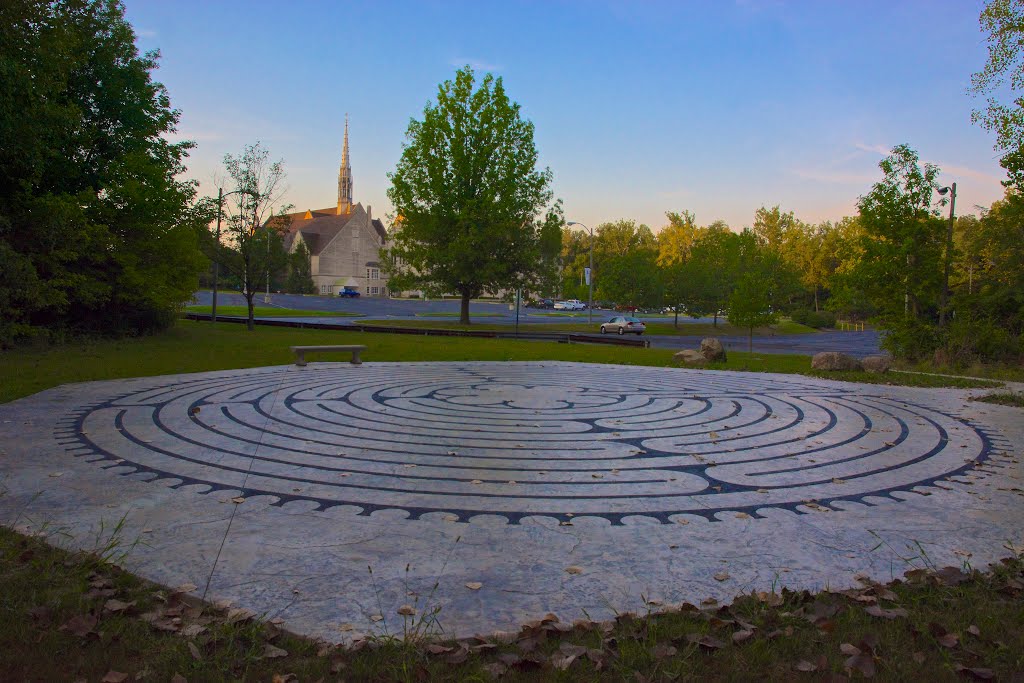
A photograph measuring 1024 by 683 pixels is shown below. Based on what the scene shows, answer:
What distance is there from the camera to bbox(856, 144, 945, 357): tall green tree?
2030cm

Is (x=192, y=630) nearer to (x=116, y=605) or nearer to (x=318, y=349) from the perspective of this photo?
(x=116, y=605)

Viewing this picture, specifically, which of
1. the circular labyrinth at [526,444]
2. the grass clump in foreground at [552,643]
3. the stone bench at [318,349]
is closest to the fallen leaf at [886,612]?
the grass clump in foreground at [552,643]

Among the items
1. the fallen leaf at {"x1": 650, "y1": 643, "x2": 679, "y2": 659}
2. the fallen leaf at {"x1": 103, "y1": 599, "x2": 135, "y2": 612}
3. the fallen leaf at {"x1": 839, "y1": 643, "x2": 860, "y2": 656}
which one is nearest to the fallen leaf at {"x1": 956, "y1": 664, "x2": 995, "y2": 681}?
the fallen leaf at {"x1": 839, "y1": 643, "x2": 860, "y2": 656}

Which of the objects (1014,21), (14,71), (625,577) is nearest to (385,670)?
(625,577)

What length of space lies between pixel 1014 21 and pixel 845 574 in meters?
19.6

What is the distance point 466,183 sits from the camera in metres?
38.2

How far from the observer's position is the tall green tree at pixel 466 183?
37.6 m

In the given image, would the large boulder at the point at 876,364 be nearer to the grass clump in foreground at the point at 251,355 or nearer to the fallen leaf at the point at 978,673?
the grass clump in foreground at the point at 251,355

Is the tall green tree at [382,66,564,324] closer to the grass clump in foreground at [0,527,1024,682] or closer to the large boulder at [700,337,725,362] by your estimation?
the large boulder at [700,337,725,362]

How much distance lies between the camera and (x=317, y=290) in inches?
3398

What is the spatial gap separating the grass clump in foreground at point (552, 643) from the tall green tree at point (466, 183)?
3345cm

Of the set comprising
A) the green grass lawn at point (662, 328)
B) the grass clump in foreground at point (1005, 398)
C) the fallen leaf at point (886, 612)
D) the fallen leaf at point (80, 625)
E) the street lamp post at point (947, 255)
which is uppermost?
the street lamp post at point (947, 255)

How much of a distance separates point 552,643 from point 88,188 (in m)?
22.7

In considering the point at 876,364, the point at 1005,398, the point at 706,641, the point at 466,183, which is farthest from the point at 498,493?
the point at 466,183
